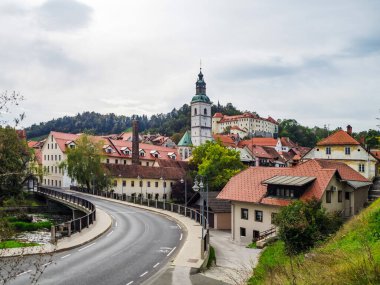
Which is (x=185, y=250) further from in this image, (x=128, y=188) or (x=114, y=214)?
(x=128, y=188)

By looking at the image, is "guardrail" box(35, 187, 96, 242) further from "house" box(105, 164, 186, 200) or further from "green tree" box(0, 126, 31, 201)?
"house" box(105, 164, 186, 200)

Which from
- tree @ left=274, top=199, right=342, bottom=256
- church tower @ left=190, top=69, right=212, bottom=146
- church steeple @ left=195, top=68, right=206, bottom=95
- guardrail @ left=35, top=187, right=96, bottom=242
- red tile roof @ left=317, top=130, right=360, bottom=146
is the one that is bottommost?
guardrail @ left=35, top=187, right=96, bottom=242

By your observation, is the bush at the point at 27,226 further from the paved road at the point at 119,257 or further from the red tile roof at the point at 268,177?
the red tile roof at the point at 268,177

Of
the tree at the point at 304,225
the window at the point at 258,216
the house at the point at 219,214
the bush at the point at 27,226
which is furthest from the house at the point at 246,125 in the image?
the tree at the point at 304,225

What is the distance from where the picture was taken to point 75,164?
67500 millimetres

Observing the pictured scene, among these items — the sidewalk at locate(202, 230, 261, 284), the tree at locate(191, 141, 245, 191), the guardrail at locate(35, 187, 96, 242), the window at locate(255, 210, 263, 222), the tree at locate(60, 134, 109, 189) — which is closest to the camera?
the sidewalk at locate(202, 230, 261, 284)

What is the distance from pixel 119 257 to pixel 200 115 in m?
111

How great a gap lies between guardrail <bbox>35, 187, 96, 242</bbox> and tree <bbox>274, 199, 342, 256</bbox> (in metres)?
14.3

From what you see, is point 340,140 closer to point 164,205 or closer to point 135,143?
point 164,205

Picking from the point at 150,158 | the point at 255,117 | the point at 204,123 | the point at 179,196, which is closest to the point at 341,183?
the point at 179,196

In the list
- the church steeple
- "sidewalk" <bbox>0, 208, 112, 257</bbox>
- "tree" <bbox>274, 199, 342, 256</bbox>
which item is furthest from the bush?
the church steeple

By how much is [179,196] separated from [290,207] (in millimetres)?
47372

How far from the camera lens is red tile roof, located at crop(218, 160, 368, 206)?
3412 centimetres

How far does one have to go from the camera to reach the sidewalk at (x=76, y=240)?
2364 cm
